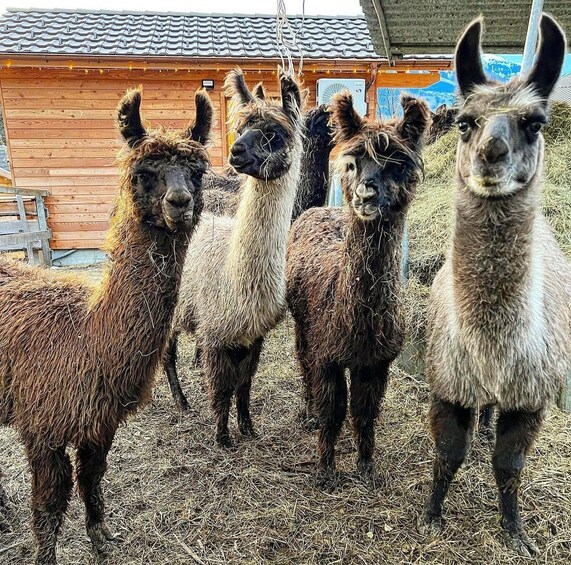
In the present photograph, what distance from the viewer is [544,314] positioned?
8.70ft

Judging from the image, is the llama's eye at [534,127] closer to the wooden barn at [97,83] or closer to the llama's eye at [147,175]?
the llama's eye at [147,175]

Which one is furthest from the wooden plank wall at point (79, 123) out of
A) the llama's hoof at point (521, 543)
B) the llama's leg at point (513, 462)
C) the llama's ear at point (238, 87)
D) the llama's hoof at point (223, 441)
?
the llama's hoof at point (521, 543)

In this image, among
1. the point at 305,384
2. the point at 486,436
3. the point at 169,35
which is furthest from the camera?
the point at 169,35

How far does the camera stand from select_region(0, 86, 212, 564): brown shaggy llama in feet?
7.63

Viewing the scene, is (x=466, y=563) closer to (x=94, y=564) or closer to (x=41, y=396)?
(x=94, y=564)

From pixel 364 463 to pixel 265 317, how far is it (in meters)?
1.33

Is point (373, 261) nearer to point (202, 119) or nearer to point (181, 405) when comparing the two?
point (202, 119)

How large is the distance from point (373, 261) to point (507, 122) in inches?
42.7

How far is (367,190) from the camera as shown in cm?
268

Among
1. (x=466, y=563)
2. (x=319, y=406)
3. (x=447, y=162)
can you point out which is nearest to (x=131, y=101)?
(x=319, y=406)

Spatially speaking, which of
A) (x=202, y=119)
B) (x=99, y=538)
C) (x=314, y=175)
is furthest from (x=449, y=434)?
(x=314, y=175)

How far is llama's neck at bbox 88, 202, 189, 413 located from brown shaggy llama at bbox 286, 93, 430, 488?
3.64 feet

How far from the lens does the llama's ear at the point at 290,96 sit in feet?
11.6

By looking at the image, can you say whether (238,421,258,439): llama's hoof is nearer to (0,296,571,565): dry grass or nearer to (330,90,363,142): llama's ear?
(0,296,571,565): dry grass
